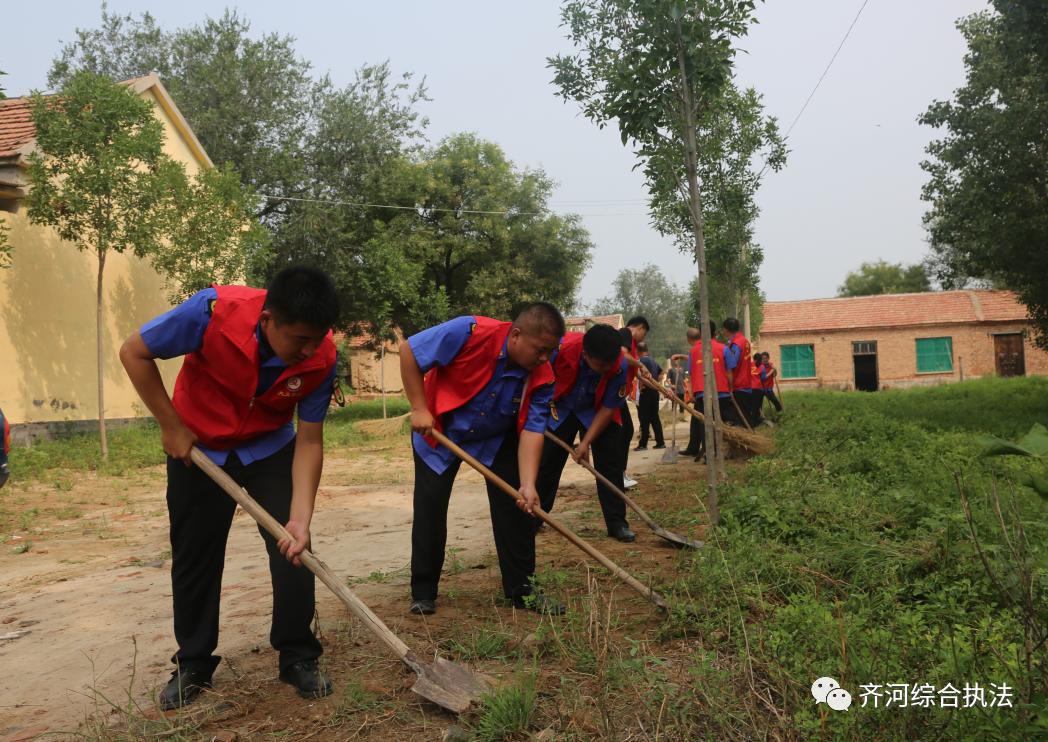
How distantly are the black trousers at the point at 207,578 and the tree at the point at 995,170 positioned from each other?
1309 centimetres

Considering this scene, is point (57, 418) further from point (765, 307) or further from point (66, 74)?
point (765, 307)

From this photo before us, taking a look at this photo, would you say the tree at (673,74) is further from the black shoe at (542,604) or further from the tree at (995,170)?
the tree at (995,170)

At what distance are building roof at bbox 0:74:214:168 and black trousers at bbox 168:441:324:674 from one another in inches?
433

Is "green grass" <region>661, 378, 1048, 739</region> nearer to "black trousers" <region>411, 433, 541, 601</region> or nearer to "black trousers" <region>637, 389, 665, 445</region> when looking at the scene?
"black trousers" <region>411, 433, 541, 601</region>

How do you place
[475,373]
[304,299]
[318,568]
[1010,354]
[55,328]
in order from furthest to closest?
[1010,354] → [55,328] → [475,373] → [318,568] → [304,299]

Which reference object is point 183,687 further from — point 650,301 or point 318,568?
point 650,301

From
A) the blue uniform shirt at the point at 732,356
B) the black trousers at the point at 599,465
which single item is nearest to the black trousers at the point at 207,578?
the black trousers at the point at 599,465

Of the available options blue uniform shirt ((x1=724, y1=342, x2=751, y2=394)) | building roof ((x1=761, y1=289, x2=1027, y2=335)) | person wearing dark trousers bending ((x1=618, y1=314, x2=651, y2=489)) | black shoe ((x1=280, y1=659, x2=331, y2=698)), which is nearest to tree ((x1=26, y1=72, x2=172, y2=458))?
person wearing dark trousers bending ((x1=618, y1=314, x2=651, y2=489))

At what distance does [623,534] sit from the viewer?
6.13 meters

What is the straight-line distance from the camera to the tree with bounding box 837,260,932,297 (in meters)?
56.8

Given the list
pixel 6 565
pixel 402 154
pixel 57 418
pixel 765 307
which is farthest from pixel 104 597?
pixel 765 307

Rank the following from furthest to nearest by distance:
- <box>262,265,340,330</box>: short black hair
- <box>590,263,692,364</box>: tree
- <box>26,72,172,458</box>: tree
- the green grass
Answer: <box>590,263,692,364</box>: tree, <box>26,72,172,458</box>: tree, <box>262,265,340,330</box>: short black hair, the green grass

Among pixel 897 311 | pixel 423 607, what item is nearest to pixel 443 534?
pixel 423 607

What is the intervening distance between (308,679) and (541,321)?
73.3 inches
